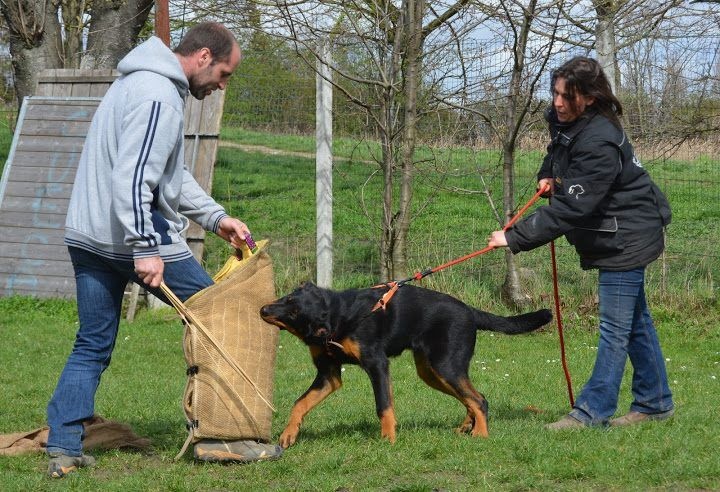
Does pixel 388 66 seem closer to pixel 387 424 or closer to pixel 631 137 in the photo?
pixel 631 137

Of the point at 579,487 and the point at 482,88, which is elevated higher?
the point at 482,88

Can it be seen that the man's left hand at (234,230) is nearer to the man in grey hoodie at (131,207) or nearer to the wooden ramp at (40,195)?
the man in grey hoodie at (131,207)

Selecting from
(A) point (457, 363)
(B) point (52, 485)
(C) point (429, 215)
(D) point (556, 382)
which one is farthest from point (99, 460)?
(C) point (429, 215)

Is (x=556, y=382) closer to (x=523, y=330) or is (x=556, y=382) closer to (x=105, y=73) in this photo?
(x=523, y=330)

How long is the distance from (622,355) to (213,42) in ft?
9.05

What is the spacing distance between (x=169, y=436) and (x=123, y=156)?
6.58 ft

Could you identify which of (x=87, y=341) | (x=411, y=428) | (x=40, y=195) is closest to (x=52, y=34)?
(x=40, y=195)

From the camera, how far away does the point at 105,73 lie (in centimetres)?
1112

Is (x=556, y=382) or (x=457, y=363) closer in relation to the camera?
(x=457, y=363)

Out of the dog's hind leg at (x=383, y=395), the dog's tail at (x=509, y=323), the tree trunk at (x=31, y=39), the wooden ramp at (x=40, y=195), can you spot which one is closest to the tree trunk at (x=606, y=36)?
the dog's tail at (x=509, y=323)

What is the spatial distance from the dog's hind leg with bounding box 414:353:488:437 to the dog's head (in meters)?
Answer: 0.71

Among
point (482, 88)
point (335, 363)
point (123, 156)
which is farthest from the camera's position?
point (482, 88)

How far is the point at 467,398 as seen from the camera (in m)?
5.20

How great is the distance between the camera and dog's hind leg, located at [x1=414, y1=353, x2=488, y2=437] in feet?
16.9
